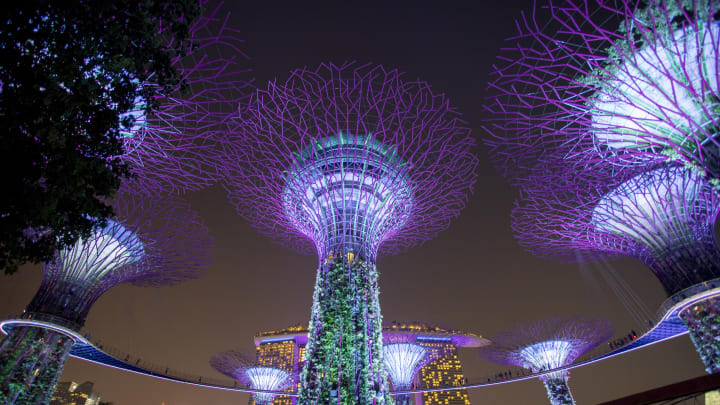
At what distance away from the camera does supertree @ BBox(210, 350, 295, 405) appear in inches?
1495

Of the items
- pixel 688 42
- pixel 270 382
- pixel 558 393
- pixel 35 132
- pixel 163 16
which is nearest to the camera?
pixel 35 132

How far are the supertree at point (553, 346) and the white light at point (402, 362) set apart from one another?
694 cm

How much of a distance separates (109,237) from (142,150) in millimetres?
13089

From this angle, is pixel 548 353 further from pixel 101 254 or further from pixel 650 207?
pixel 101 254

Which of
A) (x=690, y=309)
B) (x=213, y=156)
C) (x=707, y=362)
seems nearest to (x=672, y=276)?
(x=690, y=309)

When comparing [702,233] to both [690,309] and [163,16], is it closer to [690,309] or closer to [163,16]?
[690,309]

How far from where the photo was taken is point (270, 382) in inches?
1590

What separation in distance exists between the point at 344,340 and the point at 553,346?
1147 inches

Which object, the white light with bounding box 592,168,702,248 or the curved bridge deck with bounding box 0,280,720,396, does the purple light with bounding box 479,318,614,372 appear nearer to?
the curved bridge deck with bounding box 0,280,720,396

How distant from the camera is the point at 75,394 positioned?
114875 millimetres

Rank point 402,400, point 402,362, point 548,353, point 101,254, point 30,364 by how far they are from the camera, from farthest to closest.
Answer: point 402,400 → point 402,362 → point 548,353 → point 101,254 → point 30,364

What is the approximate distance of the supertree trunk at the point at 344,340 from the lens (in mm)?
14969

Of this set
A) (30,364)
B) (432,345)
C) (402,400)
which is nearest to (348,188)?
(30,364)

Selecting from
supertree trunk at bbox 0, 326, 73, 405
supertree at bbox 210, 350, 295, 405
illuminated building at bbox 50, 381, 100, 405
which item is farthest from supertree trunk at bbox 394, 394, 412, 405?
illuminated building at bbox 50, 381, 100, 405
